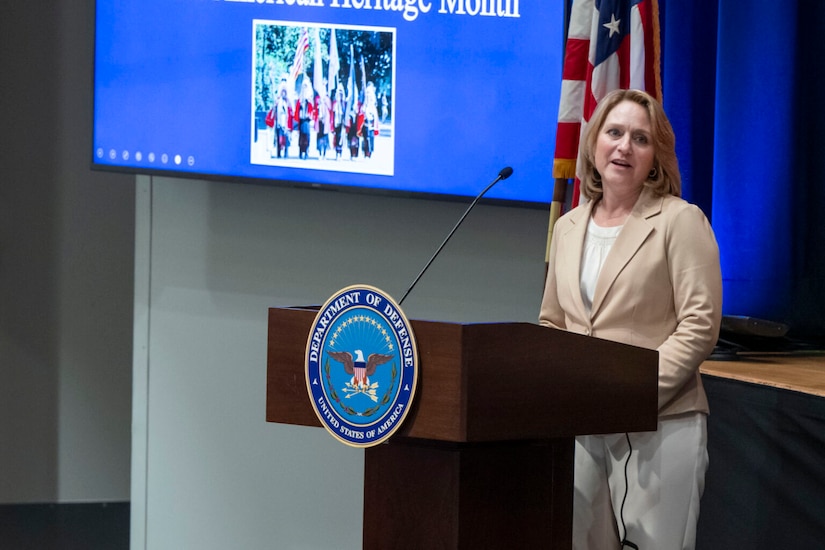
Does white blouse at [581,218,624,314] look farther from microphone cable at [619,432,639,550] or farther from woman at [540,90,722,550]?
microphone cable at [619,432,639,550]

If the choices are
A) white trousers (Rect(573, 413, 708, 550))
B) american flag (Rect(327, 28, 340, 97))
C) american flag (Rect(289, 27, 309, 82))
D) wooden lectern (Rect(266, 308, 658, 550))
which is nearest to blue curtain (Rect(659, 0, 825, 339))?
american flag (Rect(327, 28, 340, 97))

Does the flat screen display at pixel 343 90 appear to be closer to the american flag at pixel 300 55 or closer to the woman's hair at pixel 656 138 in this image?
the american flag at pixel 300 55

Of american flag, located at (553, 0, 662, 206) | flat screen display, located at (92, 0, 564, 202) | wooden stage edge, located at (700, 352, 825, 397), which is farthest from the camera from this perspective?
flat screen display, located at (92, 0, 564, 202)

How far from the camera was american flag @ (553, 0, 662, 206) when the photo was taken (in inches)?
141

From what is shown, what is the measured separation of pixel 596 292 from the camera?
2.44m

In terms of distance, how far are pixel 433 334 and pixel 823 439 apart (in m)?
1.58

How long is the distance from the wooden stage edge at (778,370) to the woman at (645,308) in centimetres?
75

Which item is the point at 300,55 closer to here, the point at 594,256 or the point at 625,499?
the point at 594,256

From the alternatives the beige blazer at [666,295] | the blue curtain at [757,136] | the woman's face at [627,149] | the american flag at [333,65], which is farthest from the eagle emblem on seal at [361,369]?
the blue curtain at [757,136]

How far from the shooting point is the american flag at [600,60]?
3588mm

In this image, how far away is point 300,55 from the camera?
388cm

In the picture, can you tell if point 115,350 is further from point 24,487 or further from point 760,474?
point 760,474

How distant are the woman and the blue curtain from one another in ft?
5.27

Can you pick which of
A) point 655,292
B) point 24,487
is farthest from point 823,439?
point 24,487
